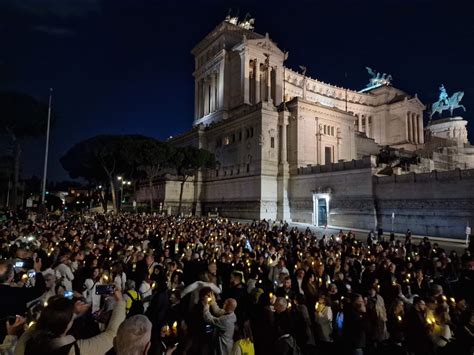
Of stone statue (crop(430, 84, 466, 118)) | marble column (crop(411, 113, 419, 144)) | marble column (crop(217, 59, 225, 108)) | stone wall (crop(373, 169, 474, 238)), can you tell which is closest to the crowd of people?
stone wall (crop(373, 169, 474, 238))

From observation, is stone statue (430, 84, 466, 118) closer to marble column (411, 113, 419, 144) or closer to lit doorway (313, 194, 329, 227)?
marble column (411, 113, 419, 144)

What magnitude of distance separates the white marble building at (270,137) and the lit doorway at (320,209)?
0.12 m

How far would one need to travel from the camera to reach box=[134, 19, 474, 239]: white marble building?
38.7 metres

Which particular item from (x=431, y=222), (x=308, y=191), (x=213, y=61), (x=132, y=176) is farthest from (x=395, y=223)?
(x=213, y=61)

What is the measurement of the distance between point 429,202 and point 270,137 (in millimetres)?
21553

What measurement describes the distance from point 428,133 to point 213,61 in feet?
181

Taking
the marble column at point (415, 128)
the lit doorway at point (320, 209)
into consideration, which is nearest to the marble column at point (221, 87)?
the lit doorway at point (320, 209)

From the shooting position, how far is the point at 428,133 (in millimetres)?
75375

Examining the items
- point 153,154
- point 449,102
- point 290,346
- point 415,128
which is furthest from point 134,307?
point 449,102

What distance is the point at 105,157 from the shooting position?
42375mm

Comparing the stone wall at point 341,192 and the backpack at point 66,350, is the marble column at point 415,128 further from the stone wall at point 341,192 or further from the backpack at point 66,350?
the backpack at point 66,350

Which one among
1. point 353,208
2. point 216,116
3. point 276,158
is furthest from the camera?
point 216,116

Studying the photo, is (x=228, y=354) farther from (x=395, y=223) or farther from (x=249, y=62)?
(x=249, y=62)

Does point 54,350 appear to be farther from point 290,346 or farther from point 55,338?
point 290,346
